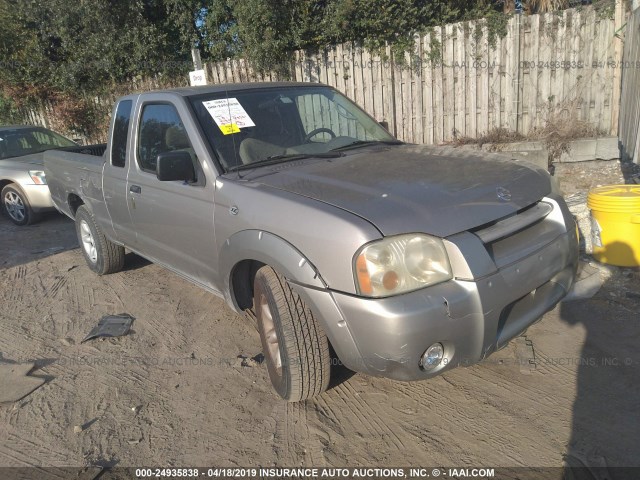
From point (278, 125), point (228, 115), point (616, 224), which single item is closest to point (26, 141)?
point (228, 115)

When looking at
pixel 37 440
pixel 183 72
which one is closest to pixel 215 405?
pixel 37 440

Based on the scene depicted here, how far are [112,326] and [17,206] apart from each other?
16.6 feet

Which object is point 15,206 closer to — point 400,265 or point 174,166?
point 174,166

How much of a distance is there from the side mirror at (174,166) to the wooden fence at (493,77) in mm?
6150

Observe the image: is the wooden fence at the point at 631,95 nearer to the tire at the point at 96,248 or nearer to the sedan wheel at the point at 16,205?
the tire at the point at 96,248

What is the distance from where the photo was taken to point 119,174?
4.29 metres

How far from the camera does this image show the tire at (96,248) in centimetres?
518

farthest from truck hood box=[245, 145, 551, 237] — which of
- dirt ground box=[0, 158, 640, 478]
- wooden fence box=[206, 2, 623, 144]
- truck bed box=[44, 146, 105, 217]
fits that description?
wooden fence box=[206, 2, 623, 144]

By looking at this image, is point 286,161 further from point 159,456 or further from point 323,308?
point 159,456

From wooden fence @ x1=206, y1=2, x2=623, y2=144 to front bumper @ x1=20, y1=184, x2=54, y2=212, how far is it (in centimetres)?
526

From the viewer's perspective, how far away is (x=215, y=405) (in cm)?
306

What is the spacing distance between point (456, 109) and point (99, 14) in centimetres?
855

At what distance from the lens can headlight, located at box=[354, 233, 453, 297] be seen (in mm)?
2289

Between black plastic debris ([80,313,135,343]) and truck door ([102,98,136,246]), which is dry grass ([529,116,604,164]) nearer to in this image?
truck door ([102,98,136,246])
